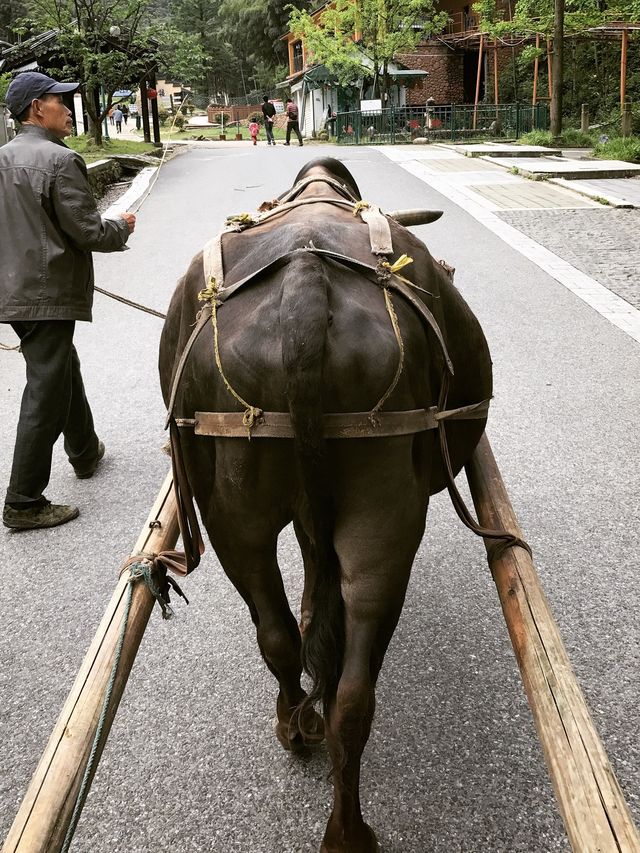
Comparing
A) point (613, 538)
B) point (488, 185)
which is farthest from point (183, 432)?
point (488, 185)

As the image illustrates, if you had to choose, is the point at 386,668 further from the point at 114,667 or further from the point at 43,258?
the point at 43,258

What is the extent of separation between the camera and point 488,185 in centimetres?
1656

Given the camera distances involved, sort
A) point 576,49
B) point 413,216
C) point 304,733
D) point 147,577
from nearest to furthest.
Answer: point 147,577 → point 304,733 → point 413,216 → point 576,49

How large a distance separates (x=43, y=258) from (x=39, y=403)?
75cm

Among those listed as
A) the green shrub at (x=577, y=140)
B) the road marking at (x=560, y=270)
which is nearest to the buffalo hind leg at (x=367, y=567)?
the road marking at (x=560, y=270)

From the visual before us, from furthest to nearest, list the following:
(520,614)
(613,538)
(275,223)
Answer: (613,538)
(275,223)
(520,614)

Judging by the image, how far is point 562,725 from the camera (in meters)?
1.76

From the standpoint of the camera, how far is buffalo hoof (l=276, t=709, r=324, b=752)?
263cm

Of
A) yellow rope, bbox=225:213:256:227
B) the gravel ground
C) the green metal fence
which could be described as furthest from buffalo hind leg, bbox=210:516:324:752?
the green metal fence

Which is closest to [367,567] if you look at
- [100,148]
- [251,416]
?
[251,416]

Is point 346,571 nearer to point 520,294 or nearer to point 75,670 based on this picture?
point 75,670

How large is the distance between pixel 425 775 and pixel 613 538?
1906 millimetres

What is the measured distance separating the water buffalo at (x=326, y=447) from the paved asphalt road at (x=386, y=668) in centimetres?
40

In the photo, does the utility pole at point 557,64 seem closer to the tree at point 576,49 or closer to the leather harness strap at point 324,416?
the tree at point 576,49
